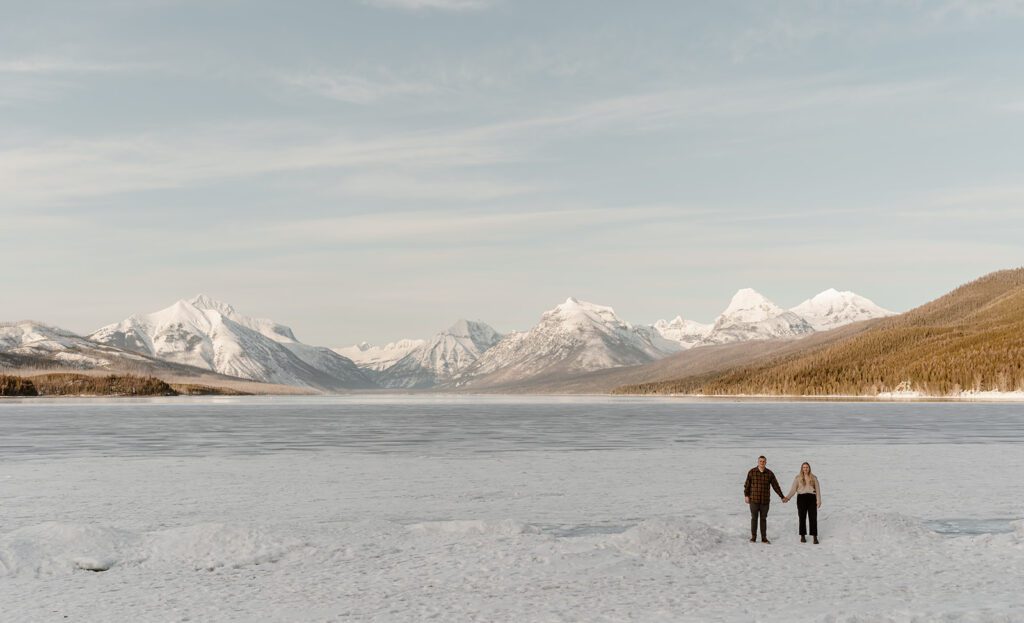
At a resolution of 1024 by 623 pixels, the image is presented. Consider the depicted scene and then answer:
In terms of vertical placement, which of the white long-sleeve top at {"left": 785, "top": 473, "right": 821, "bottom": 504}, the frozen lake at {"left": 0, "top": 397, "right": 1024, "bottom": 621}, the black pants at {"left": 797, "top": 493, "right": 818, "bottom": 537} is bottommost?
the frozen lake at {"left": 0, "top": 397, "right": 1024, "bottom": 621}

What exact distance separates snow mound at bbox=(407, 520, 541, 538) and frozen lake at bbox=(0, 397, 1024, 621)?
0.32 ft

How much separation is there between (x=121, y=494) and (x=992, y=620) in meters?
32.5

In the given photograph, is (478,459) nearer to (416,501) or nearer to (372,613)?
(416,501)

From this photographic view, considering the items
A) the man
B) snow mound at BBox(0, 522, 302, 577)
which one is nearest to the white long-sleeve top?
the man

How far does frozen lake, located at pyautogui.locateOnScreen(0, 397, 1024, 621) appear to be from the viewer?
68.8 feet

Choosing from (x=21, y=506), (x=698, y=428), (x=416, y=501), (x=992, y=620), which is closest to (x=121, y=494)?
(x=21, y=506)

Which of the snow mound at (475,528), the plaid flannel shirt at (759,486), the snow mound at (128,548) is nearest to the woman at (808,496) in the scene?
the plaid flannel shirt at (759,486)

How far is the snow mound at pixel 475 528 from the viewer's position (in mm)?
28844

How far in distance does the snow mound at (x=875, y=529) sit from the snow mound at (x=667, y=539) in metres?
3.53

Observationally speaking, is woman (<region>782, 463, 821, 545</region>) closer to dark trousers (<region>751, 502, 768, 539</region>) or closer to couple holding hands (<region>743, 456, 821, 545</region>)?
couple holding hands (<region>743, 456, 821, 545</region>)

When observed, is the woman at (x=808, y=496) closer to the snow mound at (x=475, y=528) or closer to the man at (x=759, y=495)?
the man at (x=759, y=495)

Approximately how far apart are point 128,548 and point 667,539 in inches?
586

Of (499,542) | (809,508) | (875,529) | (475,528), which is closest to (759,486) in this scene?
(809,508)

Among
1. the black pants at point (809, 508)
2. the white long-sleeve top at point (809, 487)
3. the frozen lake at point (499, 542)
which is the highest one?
the white long-sleeve top at point (809, 487)
